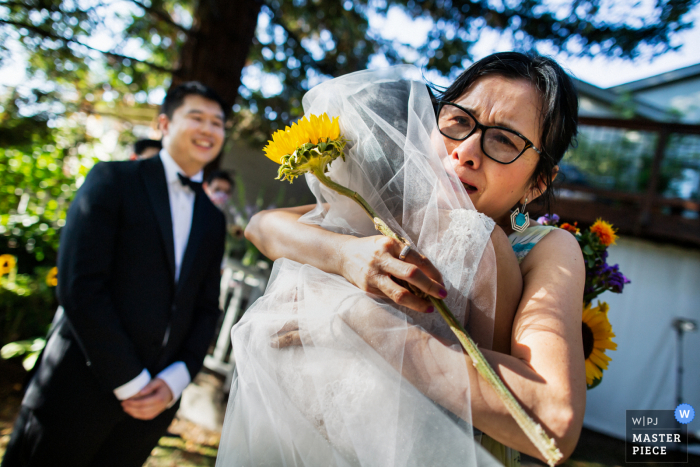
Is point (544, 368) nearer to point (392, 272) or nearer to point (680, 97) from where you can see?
point (392, 272)

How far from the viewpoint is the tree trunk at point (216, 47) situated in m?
4.42

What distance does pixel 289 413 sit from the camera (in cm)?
99

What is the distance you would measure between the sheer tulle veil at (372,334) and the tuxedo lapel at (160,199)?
4.00ft

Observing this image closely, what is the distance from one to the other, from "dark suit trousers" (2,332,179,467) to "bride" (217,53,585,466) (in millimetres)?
1242

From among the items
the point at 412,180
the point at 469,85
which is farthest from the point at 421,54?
the point at 412,180

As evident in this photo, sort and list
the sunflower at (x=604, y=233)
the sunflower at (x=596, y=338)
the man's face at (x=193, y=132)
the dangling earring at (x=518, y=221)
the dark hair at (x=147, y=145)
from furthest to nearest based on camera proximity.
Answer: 1. the dark hair at (x=147, y=145)
2. the man's face at (x=193, y=132)
3. the sunflower at (x=604, y=233)
4. the sunflower at (x=596, y=338)
5. the dangling earring at (x=518, y=221)

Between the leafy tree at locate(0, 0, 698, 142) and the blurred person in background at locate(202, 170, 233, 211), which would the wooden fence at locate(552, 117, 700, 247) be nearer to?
the leafy tree at locate(0, 0, 698, 142)

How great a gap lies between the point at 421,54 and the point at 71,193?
5.34m

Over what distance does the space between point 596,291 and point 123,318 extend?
226 cm

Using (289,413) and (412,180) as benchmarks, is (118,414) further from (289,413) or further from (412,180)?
(412,180)

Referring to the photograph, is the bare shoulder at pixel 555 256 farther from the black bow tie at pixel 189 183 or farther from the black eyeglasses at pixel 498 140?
the black bow tie at pixel 189 183

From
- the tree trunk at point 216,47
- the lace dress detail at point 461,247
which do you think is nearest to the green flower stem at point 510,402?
the lace dress detail at point 461,247

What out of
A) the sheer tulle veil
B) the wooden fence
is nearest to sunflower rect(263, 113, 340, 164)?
the sheer tulle veil

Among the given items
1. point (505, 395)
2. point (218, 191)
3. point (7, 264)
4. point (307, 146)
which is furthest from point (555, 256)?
point (7, 264)
